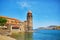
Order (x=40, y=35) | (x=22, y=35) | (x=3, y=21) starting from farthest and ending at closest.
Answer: (x=40, y=35), (x=22, y=35), (x=3, y=21)

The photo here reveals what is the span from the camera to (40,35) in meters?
5.62

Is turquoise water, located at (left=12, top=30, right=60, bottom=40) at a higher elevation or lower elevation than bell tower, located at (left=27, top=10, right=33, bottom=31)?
lower

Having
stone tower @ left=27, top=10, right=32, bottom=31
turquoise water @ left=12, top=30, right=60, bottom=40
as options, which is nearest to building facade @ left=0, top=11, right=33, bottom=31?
stone tower @ left=27, top=10, right=32, bottom=31

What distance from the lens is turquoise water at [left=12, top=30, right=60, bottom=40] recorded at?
548cm

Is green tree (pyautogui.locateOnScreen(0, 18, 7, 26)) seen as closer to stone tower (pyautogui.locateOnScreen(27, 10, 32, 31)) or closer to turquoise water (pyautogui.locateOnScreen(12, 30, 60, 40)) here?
turquoise water (pyautogui.locateOnScreen(12, 30, 60, 40))

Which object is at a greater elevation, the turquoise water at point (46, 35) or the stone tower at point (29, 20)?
the stone tower at point (29, 20)

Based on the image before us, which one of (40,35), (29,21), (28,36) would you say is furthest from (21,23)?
(40,35)

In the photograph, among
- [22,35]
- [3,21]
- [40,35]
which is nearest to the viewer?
[3,21]

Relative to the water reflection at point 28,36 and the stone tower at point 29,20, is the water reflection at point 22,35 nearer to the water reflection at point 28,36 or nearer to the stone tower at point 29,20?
the water reflection at point 28,36

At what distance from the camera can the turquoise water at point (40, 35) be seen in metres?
5.48

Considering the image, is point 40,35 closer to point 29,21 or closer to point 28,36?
point 28,36

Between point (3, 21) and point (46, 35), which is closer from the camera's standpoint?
point (3, 21)

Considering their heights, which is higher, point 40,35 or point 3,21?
point 3,21

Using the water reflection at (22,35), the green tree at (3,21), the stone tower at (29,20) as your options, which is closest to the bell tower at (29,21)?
the stone tower at (29,20)
